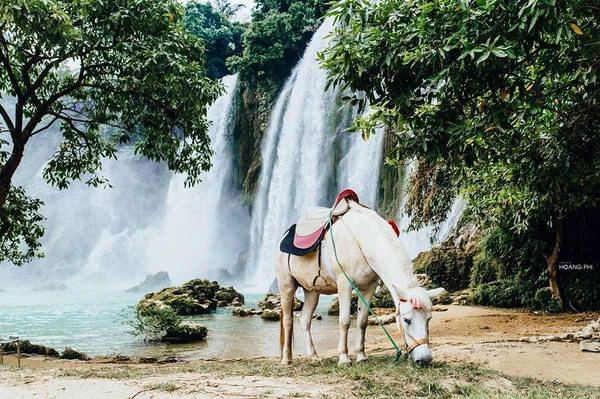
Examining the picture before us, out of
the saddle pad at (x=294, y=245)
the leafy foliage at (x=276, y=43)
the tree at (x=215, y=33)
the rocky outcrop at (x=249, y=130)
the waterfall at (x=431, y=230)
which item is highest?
the tree at (x=215, y=33)

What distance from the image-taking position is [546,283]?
50.2ft

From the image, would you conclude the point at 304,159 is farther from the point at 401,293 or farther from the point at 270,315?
the point at 401,293

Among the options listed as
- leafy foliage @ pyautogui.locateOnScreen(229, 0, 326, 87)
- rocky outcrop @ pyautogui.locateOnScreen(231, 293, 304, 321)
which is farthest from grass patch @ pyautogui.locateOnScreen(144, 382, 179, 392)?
leafy foliage @ pyautogui.locateOnScreen(229, 0, 326, 87)

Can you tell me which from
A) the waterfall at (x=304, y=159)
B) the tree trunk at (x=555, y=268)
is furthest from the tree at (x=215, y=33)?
the tree trunk at (x=555, y=268)

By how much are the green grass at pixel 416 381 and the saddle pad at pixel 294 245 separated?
1346mm

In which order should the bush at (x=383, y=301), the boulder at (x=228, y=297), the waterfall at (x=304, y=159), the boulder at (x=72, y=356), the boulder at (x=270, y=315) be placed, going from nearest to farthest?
the boulder at (x=72, y=356), the boulder at (x=270, y=315), the bush at (x=383, y=301), the boulder at (x=228, y=297), the waterfall at (x=304, y=159)

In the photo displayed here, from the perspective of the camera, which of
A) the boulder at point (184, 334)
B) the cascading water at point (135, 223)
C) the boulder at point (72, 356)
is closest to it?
the boulder at point (72, 356)

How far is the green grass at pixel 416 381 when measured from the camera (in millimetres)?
4070

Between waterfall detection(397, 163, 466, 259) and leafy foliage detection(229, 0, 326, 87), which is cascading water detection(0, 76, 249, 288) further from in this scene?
waterfall detection(397, 163, 466, 259)

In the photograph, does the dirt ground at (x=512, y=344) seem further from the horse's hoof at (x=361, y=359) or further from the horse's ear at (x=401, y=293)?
the horse's ear at (x=401, y=293)

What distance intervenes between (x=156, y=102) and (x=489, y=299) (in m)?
11.6

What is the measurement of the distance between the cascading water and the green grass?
32.3 metres

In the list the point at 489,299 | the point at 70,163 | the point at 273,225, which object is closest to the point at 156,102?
the point at 70,163

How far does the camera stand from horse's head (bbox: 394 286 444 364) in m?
4.93
